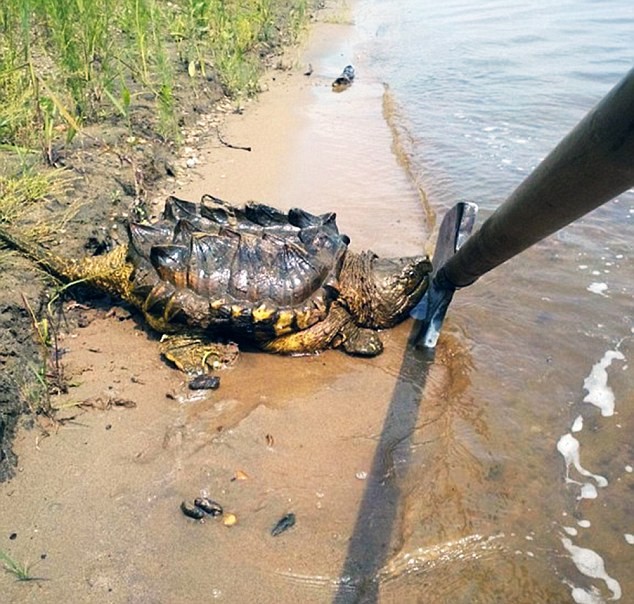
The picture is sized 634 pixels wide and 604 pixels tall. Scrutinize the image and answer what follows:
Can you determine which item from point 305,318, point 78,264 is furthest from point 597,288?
point 78,264

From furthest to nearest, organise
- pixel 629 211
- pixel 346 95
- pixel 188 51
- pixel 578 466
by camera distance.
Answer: pixel 346 95 < pixel 188 51 < pixel 629 211 < pixel 578 466

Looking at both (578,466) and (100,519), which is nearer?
(100,519)

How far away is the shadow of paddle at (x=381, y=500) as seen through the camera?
2.08 metres

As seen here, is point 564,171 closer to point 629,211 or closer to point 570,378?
point 570,378

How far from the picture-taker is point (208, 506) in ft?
7.56

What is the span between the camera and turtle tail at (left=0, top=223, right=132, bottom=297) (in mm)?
3129

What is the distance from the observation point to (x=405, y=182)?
205 inches

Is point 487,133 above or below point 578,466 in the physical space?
above

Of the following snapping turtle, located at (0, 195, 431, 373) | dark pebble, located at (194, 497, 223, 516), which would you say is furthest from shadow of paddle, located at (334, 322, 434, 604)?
dark pebble, located at (194, 497, 223, 516)

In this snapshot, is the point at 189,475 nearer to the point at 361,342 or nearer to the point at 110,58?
the point at 361,342

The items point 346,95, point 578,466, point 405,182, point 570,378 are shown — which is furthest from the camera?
point 346,95

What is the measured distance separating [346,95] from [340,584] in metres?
6.29

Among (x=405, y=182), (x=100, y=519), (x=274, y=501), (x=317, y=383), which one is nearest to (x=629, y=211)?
(x=405, y=182)

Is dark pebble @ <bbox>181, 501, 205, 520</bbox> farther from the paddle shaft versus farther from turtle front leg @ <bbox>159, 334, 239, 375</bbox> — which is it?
the paddle shaft
